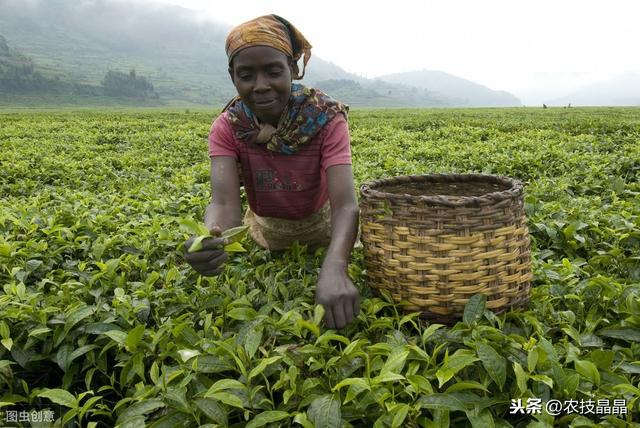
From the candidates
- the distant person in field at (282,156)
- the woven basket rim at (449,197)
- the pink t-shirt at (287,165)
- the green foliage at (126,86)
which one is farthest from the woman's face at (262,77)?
the green foliage at (126,86)

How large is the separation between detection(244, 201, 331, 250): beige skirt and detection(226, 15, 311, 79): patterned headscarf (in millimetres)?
901

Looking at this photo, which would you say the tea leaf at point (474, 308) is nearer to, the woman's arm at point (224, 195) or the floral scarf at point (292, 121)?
the floral scarf at point (292, 121)

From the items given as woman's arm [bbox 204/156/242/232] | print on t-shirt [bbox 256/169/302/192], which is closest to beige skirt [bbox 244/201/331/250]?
print on t-shirt [bbox 256/169/302/192]

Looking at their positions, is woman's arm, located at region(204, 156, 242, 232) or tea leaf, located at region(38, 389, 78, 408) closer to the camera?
tea leaf, located at region(38, 389, 78, 408)

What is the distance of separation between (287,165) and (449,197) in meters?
0.93

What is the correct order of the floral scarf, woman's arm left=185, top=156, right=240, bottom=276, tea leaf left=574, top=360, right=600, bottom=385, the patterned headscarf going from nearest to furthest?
tea leaf left=574, top=360, right=600, bottom=385 < the patterned headscarf < the floral scarf < woman's arm left=185, top=156, right=240, bottom=276

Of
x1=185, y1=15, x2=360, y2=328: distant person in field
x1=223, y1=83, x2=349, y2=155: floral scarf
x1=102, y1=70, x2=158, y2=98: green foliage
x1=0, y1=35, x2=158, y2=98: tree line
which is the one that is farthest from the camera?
x1=102, y1=70, x2=158, y2=98: green foliage

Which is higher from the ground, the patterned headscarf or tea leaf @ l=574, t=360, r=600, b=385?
the patterned headscarf

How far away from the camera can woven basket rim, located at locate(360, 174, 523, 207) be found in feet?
6.21

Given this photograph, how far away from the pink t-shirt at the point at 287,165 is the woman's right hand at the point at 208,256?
28.0 inches

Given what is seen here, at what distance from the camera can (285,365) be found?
69.4 inches

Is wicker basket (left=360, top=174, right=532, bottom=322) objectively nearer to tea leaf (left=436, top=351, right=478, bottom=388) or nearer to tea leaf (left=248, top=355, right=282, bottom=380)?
tea leaf (left=436, top=351, right=478, bottom=388)

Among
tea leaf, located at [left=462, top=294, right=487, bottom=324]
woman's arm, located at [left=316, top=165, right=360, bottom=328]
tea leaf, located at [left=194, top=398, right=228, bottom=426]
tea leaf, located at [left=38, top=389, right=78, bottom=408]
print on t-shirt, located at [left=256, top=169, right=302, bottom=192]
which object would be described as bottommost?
tea leaf, located at [left=38, top=389, right=78, bottom=408]

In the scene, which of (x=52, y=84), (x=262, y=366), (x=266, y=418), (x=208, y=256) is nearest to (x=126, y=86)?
(x=52, y=84)
